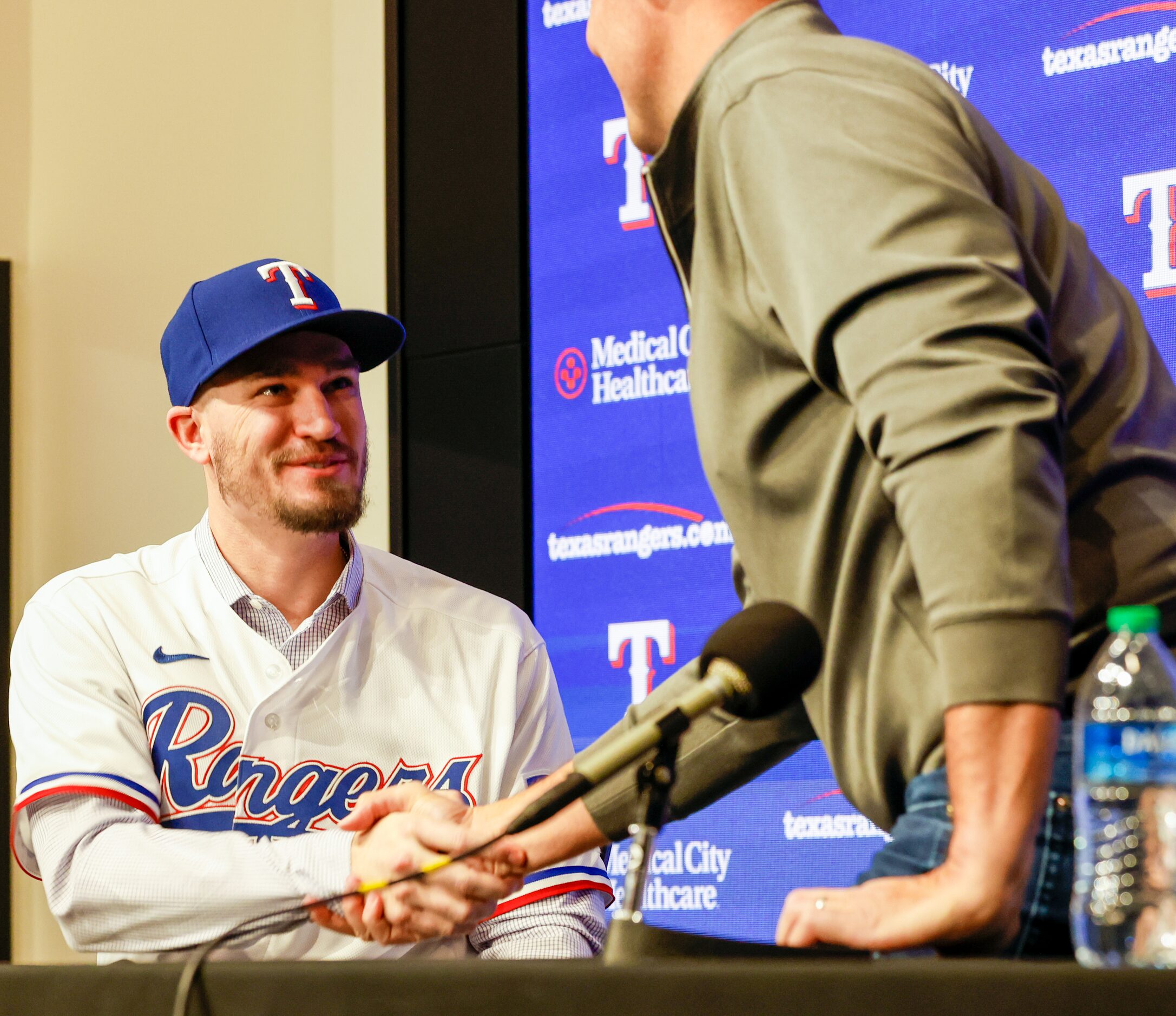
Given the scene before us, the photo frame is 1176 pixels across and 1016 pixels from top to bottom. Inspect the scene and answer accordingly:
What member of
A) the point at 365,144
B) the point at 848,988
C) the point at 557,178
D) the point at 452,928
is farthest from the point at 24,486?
the point at 848,988

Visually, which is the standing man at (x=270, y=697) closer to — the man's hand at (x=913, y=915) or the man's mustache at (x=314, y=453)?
the man's mustache at (x=314, y=453)

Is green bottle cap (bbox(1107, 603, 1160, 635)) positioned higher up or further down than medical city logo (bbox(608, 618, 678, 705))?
higher up

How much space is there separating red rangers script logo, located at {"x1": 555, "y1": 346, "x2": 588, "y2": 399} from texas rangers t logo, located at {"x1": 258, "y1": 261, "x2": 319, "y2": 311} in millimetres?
922

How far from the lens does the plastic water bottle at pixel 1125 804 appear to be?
104 centimetres

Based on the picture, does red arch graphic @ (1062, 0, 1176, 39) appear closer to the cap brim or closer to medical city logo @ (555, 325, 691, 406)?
medical city logo @ (555, 325, 691, 406)

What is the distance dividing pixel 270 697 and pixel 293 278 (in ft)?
2.18

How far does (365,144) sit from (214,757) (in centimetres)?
208

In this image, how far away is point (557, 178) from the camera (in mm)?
3225

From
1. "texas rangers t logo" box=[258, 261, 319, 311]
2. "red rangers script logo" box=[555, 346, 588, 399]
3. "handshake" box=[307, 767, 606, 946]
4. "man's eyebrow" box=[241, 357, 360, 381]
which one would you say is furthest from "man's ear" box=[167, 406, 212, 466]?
"red rangers script logo" box=[555, 346, 588, 399]

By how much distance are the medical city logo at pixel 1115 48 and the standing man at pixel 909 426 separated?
4.44 ft

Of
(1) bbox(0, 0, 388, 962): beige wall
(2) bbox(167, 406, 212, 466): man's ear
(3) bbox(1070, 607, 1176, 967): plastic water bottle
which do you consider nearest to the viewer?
(3) bbox(1070, 607, 1176, 967): plastic water bottle

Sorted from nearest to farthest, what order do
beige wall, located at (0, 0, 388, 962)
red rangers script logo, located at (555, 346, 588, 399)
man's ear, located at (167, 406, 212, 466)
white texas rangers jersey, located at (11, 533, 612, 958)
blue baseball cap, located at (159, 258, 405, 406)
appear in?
white texas rangers jersey, located at (11, 533, 612, 958) < blue baseball cap, located at (159, 258, 405, 406) < man's ear, located at (167, 406, 212, 466) < red rangers script logo, located at (555, 346, 588, 399) < beige wall, located at (0, 0, 388, 962)

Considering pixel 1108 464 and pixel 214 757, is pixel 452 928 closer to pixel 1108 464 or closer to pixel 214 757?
pixel 214 757

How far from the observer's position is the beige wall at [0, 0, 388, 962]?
12.2 feet
